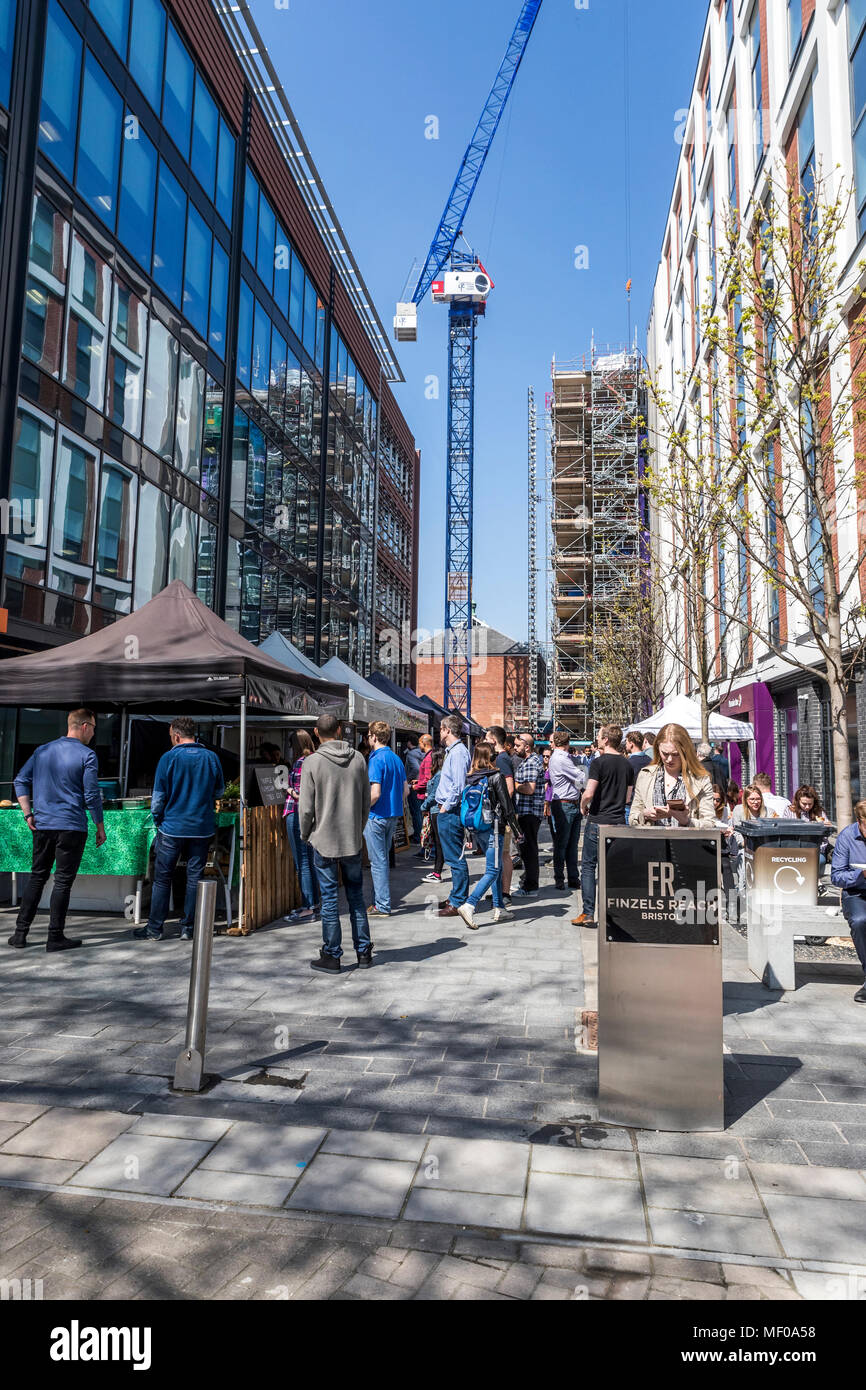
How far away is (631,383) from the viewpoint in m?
50.3

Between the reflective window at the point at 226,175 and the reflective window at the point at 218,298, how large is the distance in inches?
43.1

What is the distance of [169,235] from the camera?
1819 centimetres

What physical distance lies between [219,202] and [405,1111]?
74.1ft

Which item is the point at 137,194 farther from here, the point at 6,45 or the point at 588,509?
the point at 588,509

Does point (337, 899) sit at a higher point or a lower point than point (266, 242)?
lower

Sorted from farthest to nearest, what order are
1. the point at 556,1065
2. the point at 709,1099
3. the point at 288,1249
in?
the point at 556,1065
the point at 709,1099
the point at 288,1249

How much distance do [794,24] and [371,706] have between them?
1678 cm

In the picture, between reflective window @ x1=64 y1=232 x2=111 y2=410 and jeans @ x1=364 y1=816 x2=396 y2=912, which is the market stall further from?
reflective window @ x1=64 y1=232 x2=111 y2=410

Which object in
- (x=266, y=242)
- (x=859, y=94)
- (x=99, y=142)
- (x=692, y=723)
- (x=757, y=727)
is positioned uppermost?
(x=266, y=242)

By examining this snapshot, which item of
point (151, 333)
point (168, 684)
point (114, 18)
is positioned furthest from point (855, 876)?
point (114, 18)

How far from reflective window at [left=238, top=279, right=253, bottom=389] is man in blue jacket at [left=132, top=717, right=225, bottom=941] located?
1737 cm

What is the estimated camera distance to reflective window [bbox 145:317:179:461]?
1736 centimetres
